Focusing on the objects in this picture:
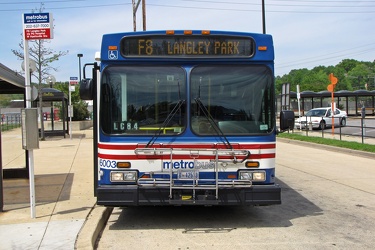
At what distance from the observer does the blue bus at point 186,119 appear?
220 inches

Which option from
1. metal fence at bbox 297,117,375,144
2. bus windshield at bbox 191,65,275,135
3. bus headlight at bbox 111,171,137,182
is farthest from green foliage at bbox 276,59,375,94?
bus headlight at bbox 111,171,137,182

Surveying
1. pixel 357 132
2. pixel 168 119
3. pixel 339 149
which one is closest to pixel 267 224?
pixel 168 119

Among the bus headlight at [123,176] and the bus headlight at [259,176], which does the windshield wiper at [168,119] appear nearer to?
the bus headlight at [123,176]

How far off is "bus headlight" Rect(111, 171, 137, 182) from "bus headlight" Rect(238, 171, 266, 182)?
4.94ft

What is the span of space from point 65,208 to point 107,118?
2.09 m

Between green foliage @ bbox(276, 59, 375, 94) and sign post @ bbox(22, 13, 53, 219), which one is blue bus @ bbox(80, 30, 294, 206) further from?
green foliage @ bbox(276, 59, 375, 94)

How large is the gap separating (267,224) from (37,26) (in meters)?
4.72

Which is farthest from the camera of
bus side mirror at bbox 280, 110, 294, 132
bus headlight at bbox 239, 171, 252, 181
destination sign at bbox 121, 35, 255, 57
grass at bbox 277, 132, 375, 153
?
grass at bbox 277, 132, 375, 153

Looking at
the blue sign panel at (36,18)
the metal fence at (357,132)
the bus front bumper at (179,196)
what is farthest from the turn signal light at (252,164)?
the metal fence at (357,132)

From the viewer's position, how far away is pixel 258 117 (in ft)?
19.2

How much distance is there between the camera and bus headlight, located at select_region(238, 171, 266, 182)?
5.66 m

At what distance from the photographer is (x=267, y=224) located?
20.2 ft

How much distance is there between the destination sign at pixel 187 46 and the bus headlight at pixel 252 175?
1715 mm

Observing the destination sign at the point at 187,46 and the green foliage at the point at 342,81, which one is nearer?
the destination sign at the point at 187,46
